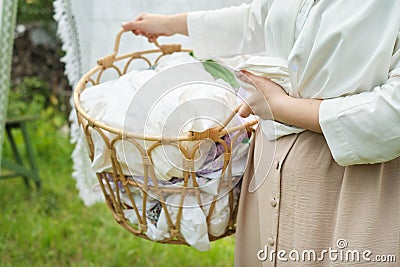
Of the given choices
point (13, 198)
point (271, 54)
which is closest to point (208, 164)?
point (271, 54)

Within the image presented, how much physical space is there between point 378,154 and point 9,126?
6.05 feet

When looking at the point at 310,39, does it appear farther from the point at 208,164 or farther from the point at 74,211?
the point at 74,211

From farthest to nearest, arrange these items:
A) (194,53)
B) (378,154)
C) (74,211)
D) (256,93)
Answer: (74,211) < (194,53) < (256,93) < (378,154)

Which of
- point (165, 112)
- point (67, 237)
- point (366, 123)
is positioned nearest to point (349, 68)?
point (366, 123)

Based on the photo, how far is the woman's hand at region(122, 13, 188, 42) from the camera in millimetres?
1357

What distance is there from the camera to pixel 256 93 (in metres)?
1.00

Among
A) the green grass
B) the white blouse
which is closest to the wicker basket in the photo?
the white blouse

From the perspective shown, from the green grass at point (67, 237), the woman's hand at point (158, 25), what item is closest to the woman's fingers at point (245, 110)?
the woman's hand at point (158, 25)

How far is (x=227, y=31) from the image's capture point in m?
1.29

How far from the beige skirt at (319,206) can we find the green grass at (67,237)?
0.89 m

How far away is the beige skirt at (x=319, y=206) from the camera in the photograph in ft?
3.04

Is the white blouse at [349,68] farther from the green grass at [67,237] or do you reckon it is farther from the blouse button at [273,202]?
the green grass at [67,237]

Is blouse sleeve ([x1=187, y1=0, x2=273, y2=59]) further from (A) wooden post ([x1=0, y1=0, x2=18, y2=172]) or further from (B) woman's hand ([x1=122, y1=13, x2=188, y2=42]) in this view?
(A) wooden post ([x1=0, y1=0, x2=18, y2=172])

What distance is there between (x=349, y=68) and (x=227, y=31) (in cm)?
45
